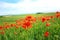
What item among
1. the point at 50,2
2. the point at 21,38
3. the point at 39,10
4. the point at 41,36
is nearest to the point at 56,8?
the point at 50,2

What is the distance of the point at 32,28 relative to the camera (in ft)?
4.69

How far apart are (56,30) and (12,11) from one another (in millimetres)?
506

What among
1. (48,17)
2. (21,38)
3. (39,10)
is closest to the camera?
(21,38)

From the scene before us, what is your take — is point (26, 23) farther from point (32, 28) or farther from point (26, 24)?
point (32, 28)

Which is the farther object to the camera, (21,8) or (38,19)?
(21,8)

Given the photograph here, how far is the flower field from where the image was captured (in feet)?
4.50

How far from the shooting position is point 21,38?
1351mm

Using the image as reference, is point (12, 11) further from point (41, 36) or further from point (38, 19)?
point (41, 36)

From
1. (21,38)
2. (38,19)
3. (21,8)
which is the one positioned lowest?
(21,38)

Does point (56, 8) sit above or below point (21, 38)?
above

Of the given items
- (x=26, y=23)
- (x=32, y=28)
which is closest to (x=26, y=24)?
(x=26, y=23)

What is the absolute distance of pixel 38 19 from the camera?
1497 mm

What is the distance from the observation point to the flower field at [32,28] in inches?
54.1

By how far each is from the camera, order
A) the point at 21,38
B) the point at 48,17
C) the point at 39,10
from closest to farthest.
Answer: the point at 21,38 → the point at 48,17 → the point at 39,10
